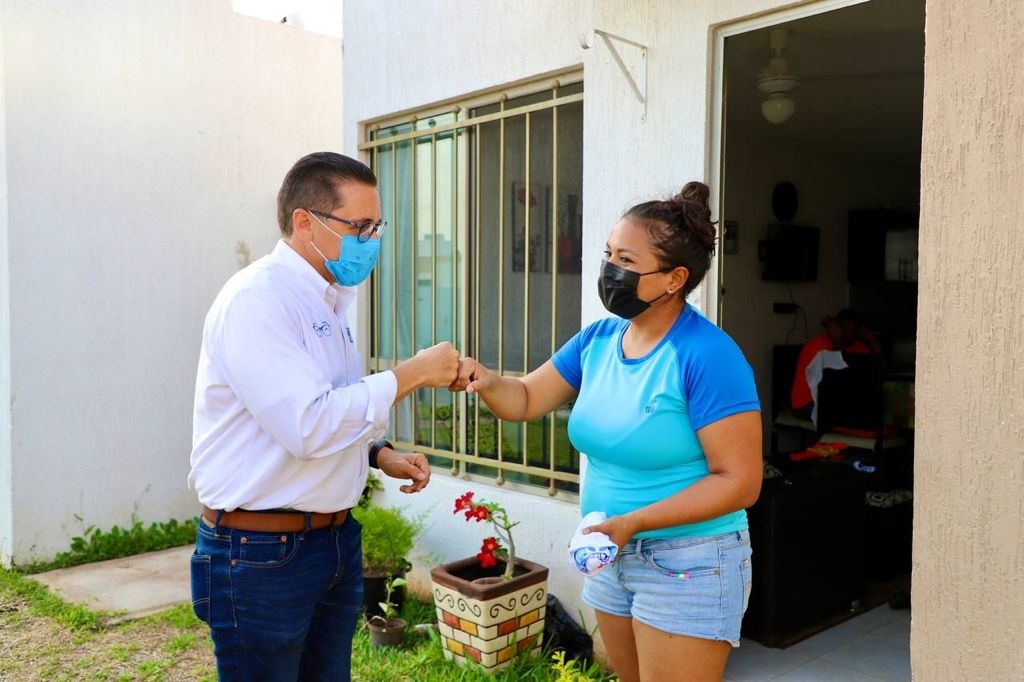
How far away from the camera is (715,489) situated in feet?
6.13

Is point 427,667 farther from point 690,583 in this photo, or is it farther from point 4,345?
point 4,345

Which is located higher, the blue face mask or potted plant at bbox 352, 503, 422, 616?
the blue face mask

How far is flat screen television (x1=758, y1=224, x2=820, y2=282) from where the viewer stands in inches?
275

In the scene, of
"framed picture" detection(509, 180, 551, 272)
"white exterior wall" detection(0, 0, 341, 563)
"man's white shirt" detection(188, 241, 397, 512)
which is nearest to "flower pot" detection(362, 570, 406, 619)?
"framed picture" detection(509, 180, 551, 272)

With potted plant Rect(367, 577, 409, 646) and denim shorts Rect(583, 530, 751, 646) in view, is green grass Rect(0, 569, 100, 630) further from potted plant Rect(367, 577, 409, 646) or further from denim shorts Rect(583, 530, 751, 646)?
denim shorts Rect(583, 530, 751, 646)

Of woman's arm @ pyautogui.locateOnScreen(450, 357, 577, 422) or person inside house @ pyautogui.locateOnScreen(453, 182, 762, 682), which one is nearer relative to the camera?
person inside house @ pyautogui.locateOnScreen(453, 182, 762, 682)

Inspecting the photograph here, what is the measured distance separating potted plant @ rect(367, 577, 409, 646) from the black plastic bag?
28.5 inches

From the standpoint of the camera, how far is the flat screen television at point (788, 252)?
6.99 m

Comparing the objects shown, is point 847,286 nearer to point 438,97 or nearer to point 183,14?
point 438,97

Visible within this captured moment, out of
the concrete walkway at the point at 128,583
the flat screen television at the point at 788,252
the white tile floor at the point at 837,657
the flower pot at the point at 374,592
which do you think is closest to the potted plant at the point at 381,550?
the flower pot at the point at 374,592

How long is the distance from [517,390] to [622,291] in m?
0.47

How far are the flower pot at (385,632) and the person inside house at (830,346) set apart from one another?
3.69m

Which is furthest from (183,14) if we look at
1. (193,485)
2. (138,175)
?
(193,485)

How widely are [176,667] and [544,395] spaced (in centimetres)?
262
